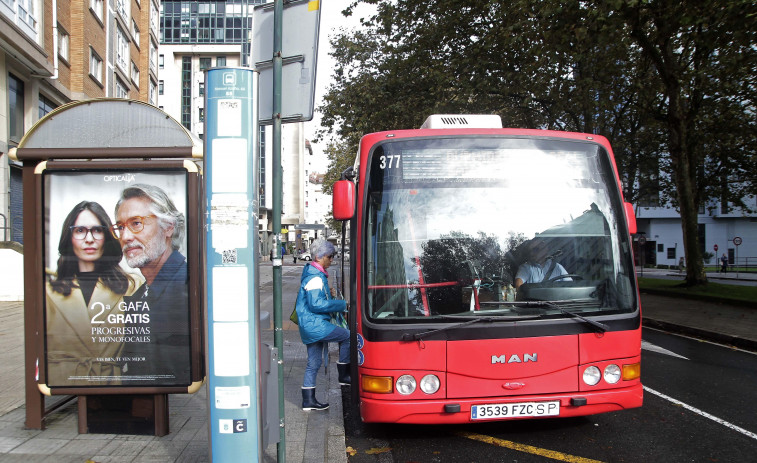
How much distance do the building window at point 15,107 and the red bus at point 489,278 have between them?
16808 millimetres

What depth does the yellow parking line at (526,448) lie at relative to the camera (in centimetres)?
421

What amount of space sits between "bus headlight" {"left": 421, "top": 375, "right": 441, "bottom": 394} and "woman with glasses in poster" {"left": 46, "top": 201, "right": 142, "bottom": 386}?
7.86 feet

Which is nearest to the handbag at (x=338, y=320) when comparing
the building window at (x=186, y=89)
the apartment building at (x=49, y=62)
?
the apartment building at (x=49, y=62)

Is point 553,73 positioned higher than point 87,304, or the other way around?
point 553,73

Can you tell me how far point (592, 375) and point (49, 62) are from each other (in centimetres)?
1991

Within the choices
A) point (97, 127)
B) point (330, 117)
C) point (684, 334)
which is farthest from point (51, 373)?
point (330, 117)

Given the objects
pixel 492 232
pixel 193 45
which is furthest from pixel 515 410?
pixel 193 45

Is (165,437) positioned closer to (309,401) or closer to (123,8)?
(309,401)

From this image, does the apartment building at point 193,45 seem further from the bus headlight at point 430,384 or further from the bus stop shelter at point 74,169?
the bus headlight at point 430,384

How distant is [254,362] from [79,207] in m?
2.56

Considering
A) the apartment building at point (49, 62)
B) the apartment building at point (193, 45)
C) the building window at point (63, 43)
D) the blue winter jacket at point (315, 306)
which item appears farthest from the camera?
the apartment building at point (193, 45)

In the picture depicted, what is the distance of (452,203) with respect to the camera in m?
4.57

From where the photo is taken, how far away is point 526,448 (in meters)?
4.48

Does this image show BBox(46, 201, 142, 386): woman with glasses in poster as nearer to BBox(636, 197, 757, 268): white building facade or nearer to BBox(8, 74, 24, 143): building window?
BBox(8, 74, 24, 143): building window
